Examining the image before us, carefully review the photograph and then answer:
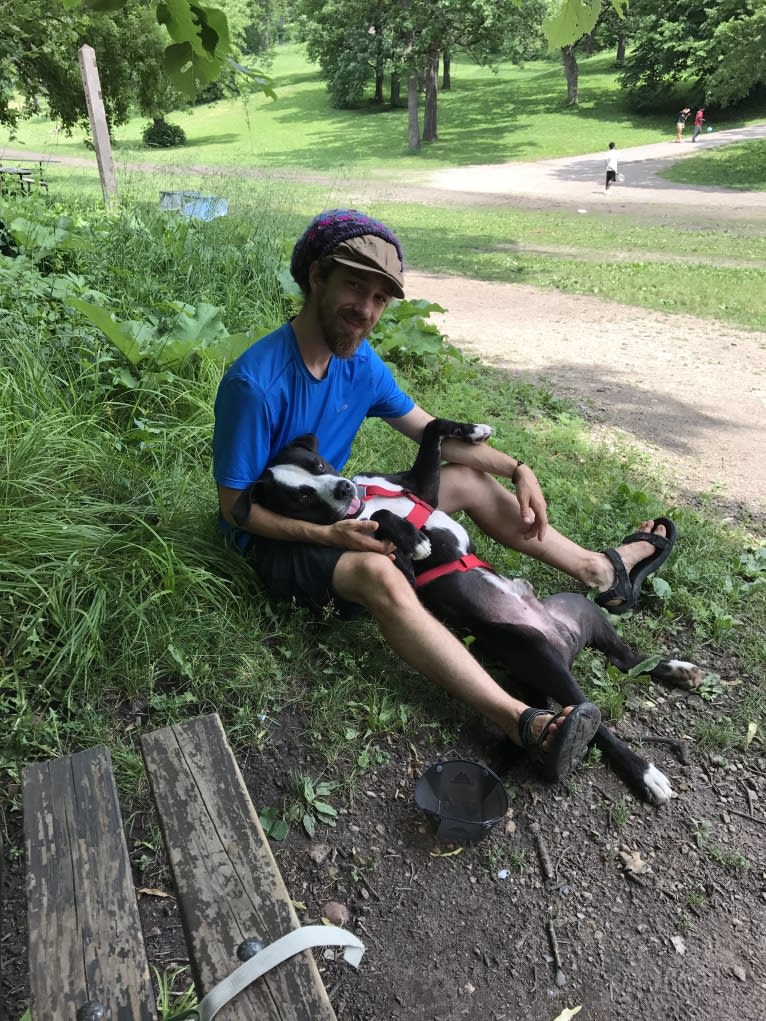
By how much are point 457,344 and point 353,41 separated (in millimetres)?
33758

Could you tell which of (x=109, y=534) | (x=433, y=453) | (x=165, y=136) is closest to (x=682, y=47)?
(x=165, y=136)

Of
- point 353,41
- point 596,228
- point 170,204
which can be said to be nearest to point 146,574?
point 170,204

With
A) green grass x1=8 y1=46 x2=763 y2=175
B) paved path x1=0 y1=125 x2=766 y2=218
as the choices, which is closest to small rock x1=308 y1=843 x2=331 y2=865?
paved path x1=0 y1=125 x2=766 y2=218

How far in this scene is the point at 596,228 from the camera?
12945mm

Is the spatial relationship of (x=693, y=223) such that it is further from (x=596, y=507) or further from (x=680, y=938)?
(x=680, y=938)

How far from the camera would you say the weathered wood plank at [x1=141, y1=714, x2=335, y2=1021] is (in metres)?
1.11

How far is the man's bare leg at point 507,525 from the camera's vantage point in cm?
288

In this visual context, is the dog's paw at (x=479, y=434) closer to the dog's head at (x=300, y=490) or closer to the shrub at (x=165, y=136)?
the dog's head at (x=300, y=490)

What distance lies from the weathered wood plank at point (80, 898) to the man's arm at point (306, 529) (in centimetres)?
105

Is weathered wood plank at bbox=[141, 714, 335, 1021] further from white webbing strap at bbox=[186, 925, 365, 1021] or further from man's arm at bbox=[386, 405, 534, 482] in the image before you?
man's arm at bbox=[386, 405, 534, 482]

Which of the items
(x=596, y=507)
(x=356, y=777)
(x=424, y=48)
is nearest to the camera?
(x=356, y=777)

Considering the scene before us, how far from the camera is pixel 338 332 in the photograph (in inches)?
92.8

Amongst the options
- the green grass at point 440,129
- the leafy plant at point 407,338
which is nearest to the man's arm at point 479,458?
the leafy plant at point 407,338

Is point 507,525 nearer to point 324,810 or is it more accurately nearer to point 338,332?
point 338,332
